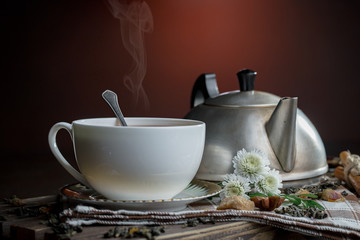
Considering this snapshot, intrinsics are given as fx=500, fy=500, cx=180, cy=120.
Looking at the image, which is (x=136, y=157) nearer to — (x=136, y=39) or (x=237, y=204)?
(x=237, y=204)

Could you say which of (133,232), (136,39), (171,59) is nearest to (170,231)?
(133,232)

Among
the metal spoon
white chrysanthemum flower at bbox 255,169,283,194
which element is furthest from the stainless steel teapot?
the metal spoon

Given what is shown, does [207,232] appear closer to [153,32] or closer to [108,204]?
[108,204]

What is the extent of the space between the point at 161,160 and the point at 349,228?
263 mm

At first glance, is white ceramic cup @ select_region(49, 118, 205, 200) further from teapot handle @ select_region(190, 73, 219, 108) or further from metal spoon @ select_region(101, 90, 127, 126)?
teapot handle @ select_region(190, 73, 219, 108)

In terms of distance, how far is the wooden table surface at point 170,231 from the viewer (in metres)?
0.60

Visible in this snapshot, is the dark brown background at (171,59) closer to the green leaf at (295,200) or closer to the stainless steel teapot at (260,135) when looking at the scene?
the stainless steel teapot at (260,135)

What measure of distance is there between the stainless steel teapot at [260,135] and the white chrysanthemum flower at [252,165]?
82 millimetres

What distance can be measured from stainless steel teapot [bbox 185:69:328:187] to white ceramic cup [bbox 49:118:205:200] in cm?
24

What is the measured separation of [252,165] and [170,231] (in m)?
0.27

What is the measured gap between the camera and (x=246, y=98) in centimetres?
101

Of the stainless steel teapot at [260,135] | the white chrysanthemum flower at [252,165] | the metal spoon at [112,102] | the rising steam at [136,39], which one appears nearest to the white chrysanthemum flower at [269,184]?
the white chrysanthemum flower at [252,165]

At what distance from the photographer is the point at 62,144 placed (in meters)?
2.68

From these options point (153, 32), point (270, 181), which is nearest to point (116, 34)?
point (153, 32)
